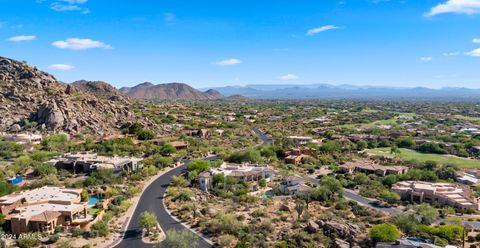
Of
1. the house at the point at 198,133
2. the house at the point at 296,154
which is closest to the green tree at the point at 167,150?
the house at the point at 296,154

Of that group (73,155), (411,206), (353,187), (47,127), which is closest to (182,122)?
(47,127)

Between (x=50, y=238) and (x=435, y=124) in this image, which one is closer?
(x=50, y=238)

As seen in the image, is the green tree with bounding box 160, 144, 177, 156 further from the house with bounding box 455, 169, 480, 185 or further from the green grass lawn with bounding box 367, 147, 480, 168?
the house with bounding box 455, 169, 480, 185

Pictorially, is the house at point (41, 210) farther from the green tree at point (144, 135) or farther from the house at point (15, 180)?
the green tree at point (144, 135)

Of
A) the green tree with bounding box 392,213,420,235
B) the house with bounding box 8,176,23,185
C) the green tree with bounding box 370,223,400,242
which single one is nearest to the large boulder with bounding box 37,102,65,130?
the house with bounding box 8,176,23,185

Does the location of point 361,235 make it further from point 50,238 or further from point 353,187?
point 50,238

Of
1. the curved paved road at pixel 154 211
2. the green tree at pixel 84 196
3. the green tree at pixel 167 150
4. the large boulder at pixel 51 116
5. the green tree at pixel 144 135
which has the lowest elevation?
the curved paved road at pixel 154 211
